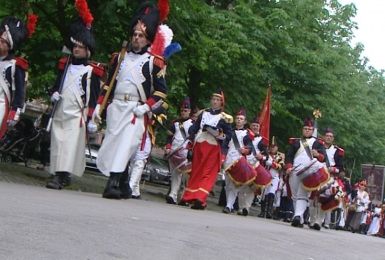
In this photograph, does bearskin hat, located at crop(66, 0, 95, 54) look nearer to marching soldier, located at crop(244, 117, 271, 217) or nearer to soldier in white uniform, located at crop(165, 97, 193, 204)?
soldier in white uniform, located at crop(165, 97, 193, 204)

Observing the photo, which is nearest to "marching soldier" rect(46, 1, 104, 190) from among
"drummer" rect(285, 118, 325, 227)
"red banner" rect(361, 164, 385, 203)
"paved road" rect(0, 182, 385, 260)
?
"paved road" rect(0, 182, 385, 260)

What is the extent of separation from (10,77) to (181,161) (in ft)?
19.2

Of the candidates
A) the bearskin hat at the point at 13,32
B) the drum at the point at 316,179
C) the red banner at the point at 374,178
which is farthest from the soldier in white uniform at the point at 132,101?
the red banner at the point at 374,178

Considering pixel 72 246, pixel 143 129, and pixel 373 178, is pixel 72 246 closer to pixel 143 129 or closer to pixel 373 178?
pixel 143 129

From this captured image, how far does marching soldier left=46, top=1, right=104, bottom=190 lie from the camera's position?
10586 millimetres

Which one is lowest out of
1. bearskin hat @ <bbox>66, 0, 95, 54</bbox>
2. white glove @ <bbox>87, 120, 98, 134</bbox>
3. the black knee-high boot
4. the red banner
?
the black knee-high boot

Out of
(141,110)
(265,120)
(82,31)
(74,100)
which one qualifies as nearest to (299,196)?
(141,110)

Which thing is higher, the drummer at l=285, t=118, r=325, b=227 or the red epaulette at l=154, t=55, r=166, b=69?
the red epaulette at l=154, t=55, r=166, b=69

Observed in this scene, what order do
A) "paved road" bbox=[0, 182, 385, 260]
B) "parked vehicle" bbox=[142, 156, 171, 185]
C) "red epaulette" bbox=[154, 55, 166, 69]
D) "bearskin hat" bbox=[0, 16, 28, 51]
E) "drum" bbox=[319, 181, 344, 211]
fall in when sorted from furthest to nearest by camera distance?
"parked vehicle" bbox=[142, 156, 171, 185] → "drum" bbox=[319, 181, 344, 211] → "bearskin hat" bbox=[0, 16, 28, 51] → "red epaulette" bbox=[154, 55, 166, 69] → "paved road" bbox=[0, 182, 385, 260]

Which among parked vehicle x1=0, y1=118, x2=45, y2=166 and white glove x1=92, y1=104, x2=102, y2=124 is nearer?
white glove x1=92, y1=104, x2=102, y2=124

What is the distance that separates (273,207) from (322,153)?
29.8ft

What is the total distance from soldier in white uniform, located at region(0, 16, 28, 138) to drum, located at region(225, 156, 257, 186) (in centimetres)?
598

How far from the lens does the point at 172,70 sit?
1631 centimetres

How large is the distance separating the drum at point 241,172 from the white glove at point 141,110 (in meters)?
5.49
